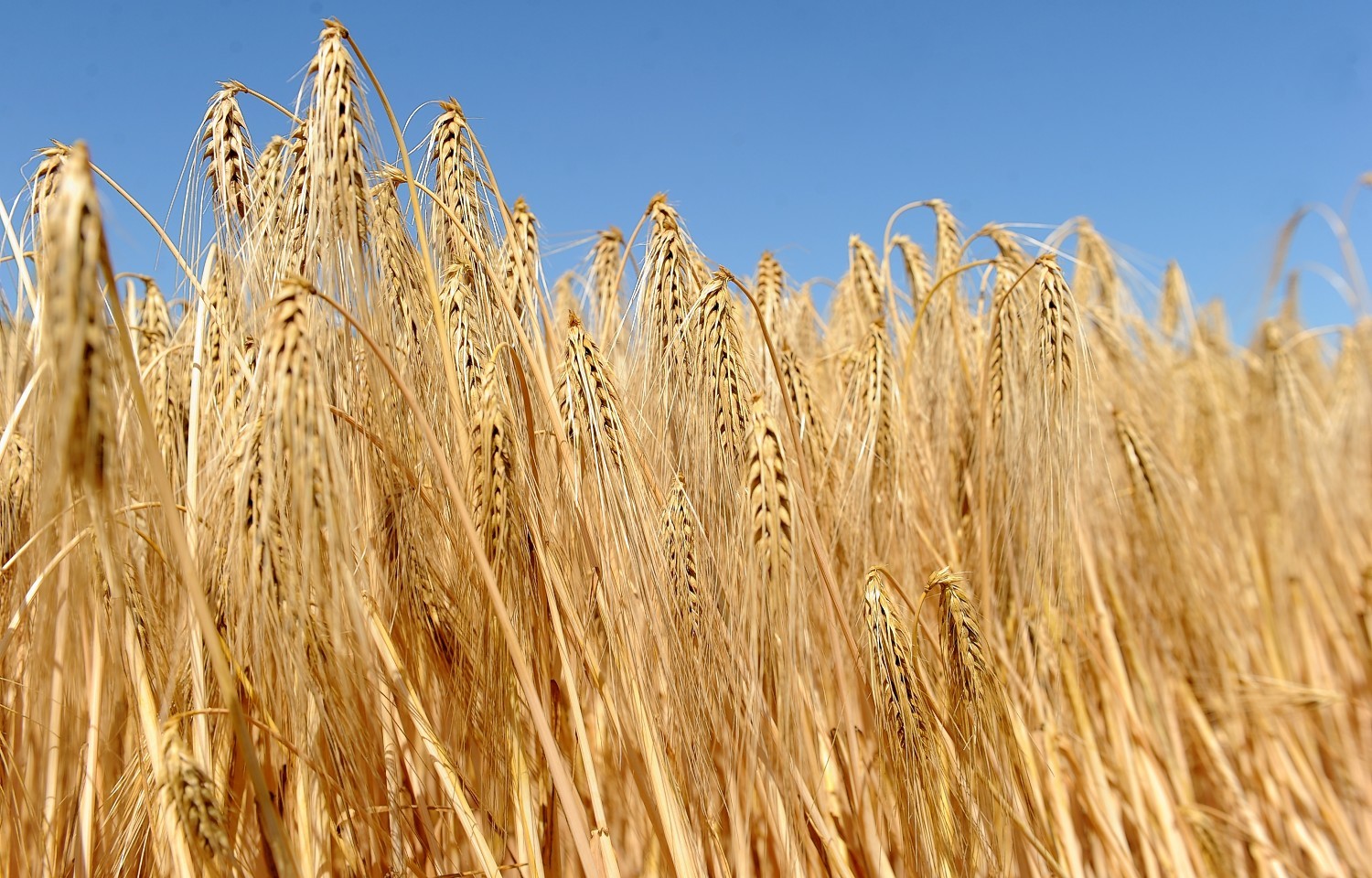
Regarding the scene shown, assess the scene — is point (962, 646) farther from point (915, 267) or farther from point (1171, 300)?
point (1171, 300)

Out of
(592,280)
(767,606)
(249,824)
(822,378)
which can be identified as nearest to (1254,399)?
(822,378)

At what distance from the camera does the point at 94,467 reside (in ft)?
1.75

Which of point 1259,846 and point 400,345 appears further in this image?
point 1259,846

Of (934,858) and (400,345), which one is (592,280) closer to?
(400,345)

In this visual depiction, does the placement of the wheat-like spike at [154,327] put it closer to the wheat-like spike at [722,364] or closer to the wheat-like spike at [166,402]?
the wheat-like spike at [166,402]

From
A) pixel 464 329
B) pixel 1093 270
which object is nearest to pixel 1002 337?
pixel 464 329

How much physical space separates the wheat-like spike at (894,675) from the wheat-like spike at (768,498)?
155 millimetres

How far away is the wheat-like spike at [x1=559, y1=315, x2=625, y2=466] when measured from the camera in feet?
3.31

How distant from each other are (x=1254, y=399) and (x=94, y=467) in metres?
3.38

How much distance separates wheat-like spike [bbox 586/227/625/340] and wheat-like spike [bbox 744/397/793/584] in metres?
0.71

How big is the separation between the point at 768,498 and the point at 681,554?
0.52 ft

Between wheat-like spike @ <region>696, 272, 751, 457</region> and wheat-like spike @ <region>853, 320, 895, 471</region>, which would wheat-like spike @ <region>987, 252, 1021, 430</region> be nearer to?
wheat-like spike @ <region>853, 320, 895, 471</region>

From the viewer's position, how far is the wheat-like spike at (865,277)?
2.04 m

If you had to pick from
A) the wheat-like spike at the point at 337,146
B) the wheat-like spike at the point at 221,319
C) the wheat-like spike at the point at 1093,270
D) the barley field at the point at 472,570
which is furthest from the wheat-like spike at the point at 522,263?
the wheat-like spike at the point at 1093,270
